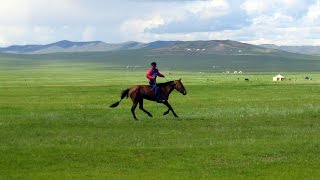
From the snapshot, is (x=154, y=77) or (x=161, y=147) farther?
(x=154, y=77)

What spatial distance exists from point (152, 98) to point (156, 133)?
6.89m

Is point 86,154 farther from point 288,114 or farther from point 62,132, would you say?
point 288,114

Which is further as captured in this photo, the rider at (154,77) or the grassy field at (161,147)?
the rider at (154,77)

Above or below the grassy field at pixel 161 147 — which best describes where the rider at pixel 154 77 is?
above

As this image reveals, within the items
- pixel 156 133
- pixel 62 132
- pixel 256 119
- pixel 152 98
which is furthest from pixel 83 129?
pixel 256 119

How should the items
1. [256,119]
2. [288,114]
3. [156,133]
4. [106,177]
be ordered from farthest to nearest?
[288,114] < [256,119] < [156,133] < [106,177]

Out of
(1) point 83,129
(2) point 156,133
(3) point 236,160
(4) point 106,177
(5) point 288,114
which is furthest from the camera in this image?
(5) point 288,114

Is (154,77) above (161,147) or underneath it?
above

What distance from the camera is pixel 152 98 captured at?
102 ft

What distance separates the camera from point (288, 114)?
31516 millimetres

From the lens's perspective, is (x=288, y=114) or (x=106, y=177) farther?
(x=288, y=114)

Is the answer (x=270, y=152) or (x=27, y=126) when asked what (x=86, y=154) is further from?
(x=27, y=126)

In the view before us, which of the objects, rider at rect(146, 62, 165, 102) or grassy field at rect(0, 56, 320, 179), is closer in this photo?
grassy field at rect(0, 56, 320, 179)

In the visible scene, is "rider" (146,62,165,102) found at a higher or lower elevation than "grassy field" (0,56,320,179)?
higher
